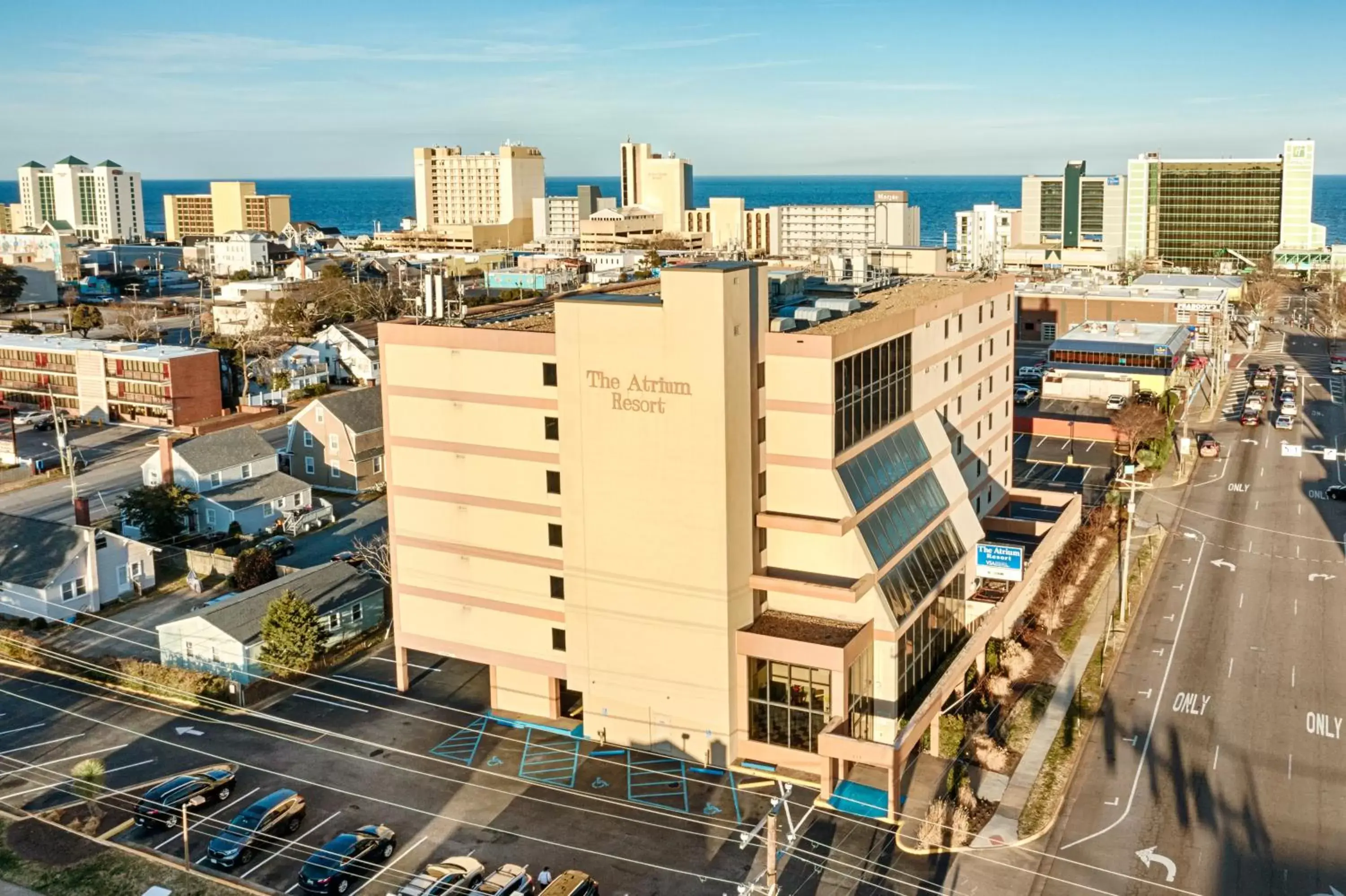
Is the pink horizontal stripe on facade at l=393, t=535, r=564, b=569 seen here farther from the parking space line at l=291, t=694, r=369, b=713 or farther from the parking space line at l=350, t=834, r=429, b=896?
the parking space line at l=350, t=834, r=429, b=896

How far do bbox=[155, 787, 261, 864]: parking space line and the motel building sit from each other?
775cm

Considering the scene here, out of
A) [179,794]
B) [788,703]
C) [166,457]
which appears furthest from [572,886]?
[166,457]

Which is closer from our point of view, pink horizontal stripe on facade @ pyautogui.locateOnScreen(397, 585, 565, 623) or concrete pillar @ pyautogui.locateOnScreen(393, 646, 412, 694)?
pink horizontal stripe on facade @ pyautogui.locateOnScreen(397, 585, 565, 623)

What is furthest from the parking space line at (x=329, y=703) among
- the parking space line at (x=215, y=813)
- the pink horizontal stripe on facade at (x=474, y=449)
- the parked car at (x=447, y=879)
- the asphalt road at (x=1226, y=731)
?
the asphalt road at (x=1226, y=731)

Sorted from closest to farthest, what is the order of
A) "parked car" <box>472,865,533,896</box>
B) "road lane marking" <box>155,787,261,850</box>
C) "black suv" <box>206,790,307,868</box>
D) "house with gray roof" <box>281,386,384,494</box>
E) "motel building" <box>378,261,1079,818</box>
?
"parked car" <box>472,865,533,896</box>, "black suv" <box>206,790,307,868</box>, "road lane marking" <box>155,787,261,850</box>, "motel building" <box>378,261,1079,818</box>, "house with gray roof" <box>281,386,384,494</box>

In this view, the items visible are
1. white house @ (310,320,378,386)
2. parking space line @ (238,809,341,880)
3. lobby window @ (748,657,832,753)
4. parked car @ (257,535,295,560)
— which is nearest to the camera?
parking space line @ (238,809,341,880)

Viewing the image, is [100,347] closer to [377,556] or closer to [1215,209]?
[377,556]

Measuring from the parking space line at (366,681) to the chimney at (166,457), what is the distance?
25134mm

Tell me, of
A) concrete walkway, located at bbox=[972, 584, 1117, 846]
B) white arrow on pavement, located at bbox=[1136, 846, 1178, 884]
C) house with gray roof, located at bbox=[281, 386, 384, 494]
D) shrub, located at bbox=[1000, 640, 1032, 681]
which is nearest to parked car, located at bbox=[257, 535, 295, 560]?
house with gray roof, located at bbox=[281, 386, 384, 494]

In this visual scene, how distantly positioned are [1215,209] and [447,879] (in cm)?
18118

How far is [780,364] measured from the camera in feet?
117

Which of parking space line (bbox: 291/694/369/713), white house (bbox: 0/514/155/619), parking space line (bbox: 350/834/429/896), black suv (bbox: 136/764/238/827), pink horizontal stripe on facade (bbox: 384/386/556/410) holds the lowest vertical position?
parking space line (bbox: 350/834/429/896)

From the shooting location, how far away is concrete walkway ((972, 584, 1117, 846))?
32031 millimetres

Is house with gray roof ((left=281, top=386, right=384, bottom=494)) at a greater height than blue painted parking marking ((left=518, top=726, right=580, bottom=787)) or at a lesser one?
greater
